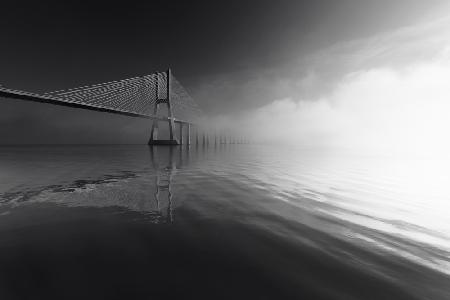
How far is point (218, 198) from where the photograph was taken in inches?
300

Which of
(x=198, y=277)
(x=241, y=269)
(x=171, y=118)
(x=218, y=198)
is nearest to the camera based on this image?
(x=198, y=277)

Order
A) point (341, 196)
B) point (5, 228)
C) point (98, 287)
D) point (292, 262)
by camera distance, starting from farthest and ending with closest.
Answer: point (341, 196) < point (5, 228) < point (292, 262) < point (98, 287)

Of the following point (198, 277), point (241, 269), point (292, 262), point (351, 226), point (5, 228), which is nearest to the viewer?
point (198, 277)

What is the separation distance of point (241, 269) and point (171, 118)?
69301 mm

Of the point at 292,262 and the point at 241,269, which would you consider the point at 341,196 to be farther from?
the point at 241,269

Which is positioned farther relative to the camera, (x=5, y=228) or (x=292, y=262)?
(x=5, y=228)

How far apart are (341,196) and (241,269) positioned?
711 cm

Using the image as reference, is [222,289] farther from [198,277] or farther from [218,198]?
[218,198]

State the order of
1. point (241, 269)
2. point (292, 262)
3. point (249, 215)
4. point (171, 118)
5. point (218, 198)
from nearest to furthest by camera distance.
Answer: point (241, 269) → point (292, 262) → point (249, 215) → point (218, 198) → point (171, 118)

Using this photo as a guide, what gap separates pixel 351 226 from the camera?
16.9ft

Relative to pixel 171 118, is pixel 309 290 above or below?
below

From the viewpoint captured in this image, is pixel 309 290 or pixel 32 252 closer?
pixel 309 290

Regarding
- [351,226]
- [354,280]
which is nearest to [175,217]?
[354,280]

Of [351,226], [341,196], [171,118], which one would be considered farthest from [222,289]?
[171,118]
